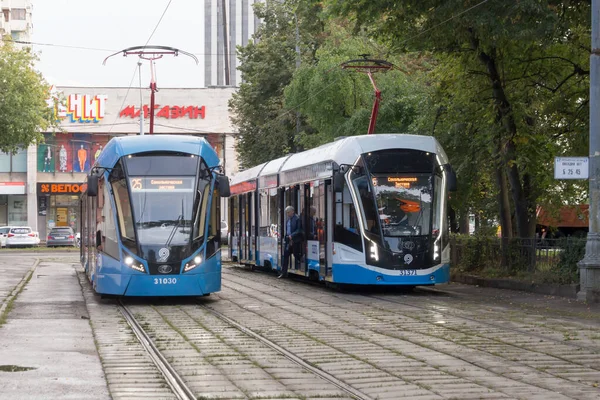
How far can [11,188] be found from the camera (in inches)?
2751

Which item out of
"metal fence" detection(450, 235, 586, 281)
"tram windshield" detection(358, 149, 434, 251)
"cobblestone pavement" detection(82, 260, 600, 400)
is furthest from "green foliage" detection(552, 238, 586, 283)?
"tram windshield" detection(358, 149, 434, 251)

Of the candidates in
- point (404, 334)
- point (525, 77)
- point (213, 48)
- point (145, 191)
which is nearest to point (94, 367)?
point (404, 334)

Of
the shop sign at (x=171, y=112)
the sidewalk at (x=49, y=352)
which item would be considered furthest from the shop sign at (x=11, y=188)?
the sidewalk at (x=49, y=352)

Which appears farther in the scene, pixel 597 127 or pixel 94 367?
pixel 597 127

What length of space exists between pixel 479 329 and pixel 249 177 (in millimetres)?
18317

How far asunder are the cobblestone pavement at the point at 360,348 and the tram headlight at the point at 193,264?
66 cm

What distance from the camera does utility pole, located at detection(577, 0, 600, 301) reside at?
18.8 meters

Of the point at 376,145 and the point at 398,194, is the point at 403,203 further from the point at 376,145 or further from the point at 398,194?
the point at 376,145

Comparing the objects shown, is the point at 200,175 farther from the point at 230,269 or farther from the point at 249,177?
the point at 230,269

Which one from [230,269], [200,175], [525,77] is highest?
[525,77]

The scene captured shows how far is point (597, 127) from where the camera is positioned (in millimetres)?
19031

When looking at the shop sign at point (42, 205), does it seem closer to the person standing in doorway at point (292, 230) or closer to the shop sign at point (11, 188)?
the shop sign at point (11, 188)

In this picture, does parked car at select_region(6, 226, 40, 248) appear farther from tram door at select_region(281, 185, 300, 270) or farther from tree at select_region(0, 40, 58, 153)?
tram door at select_region(281, 185, 300, 270)

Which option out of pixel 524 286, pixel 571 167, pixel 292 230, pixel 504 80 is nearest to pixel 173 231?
pixel 292 230
